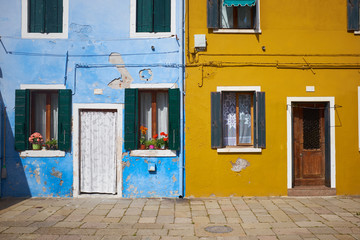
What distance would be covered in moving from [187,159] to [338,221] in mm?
3541

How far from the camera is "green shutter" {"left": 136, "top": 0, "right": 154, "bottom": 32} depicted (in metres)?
8.66

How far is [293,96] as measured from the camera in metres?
8.68

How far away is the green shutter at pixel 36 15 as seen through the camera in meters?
8.73

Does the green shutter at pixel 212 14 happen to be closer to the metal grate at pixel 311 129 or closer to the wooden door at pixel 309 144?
the wooden door at pixel 309 144

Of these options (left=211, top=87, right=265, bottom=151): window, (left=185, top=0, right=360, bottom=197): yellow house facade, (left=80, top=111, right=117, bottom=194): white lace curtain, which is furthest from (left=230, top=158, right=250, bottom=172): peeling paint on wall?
(left=80, top=111, right=117, bottom=194): white lace curtain

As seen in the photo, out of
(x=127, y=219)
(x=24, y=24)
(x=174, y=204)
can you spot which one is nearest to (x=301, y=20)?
(x=174, y=204)

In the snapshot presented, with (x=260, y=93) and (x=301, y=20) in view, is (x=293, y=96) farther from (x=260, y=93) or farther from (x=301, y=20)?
(x=301, y=20)

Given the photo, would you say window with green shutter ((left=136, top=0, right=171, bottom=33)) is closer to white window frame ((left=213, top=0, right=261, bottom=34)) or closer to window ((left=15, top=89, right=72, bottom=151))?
white window frame ((left=213, top=0, right=261, bottom=34))

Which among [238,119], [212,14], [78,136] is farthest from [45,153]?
[212,14]

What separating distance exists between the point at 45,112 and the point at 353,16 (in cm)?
803

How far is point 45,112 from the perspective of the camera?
29.3 feet

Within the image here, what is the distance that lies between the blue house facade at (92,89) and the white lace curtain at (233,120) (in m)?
1.17

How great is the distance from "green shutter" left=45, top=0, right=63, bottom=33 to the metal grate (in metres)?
6.52

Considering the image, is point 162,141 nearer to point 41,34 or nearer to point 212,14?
point 212,14
